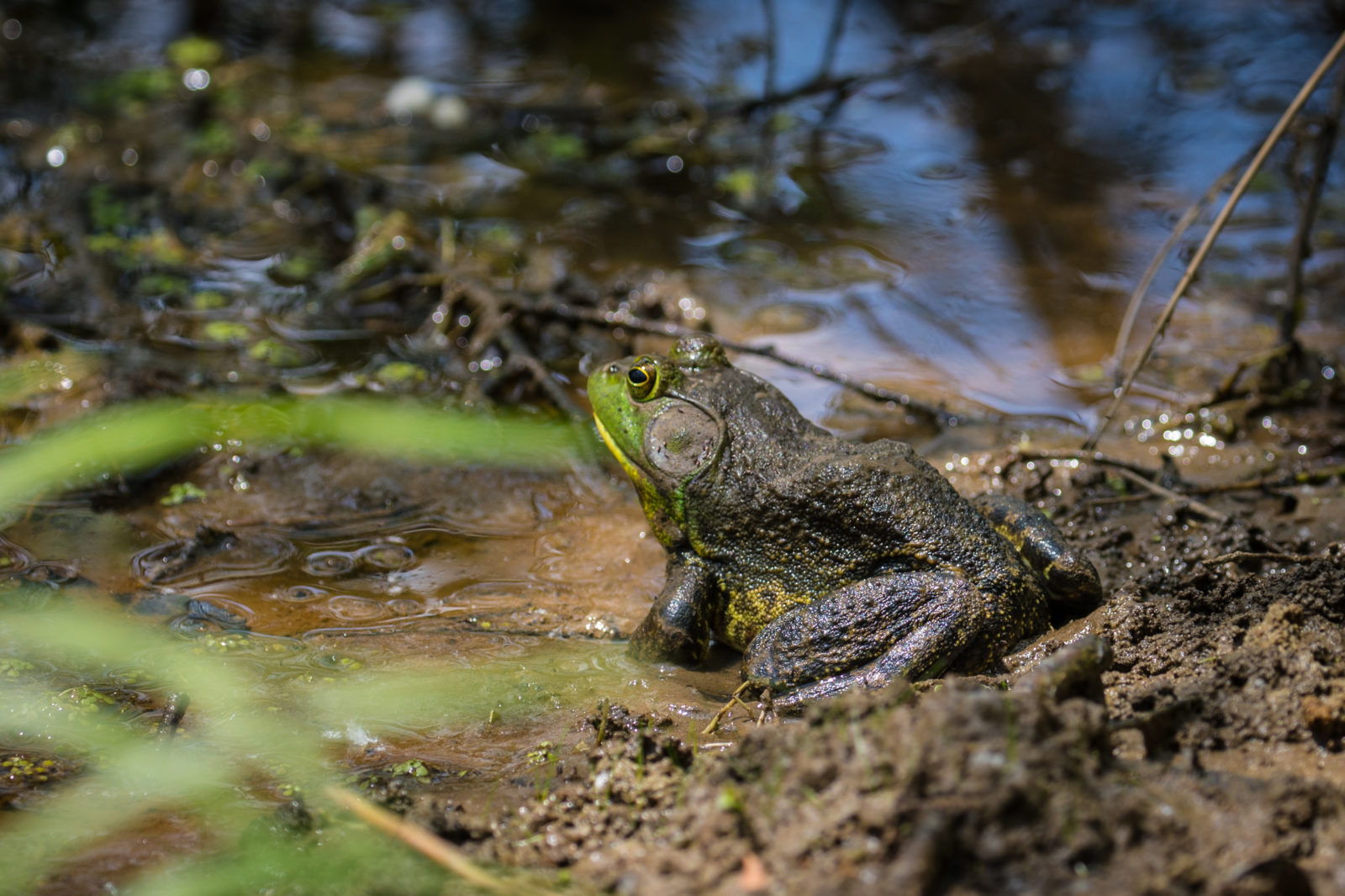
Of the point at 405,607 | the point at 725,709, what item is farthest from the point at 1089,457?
the point at 405,607

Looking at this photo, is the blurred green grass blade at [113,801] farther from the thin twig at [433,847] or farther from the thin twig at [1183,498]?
the thin twig at [1183,498]

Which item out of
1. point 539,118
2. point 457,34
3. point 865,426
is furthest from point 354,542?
point 457,34

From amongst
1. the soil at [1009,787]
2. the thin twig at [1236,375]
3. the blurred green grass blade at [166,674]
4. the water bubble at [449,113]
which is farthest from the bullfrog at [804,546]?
the water bubble at [449,113]

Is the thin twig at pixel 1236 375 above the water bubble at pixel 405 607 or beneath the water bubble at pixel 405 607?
above

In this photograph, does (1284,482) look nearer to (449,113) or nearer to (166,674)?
(166,674)

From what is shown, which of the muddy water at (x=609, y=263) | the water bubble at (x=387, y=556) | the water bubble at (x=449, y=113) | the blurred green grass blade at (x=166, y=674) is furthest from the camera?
the water bubble at (x=449, y=113)

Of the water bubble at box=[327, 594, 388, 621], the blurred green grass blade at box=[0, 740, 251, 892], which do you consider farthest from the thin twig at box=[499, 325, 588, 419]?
the blurred green grass blade at box=[0, 740, 251, 892]

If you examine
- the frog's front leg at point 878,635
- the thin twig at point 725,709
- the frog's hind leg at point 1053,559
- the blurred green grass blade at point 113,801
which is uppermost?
the frog's hind leg at point 1053,559
